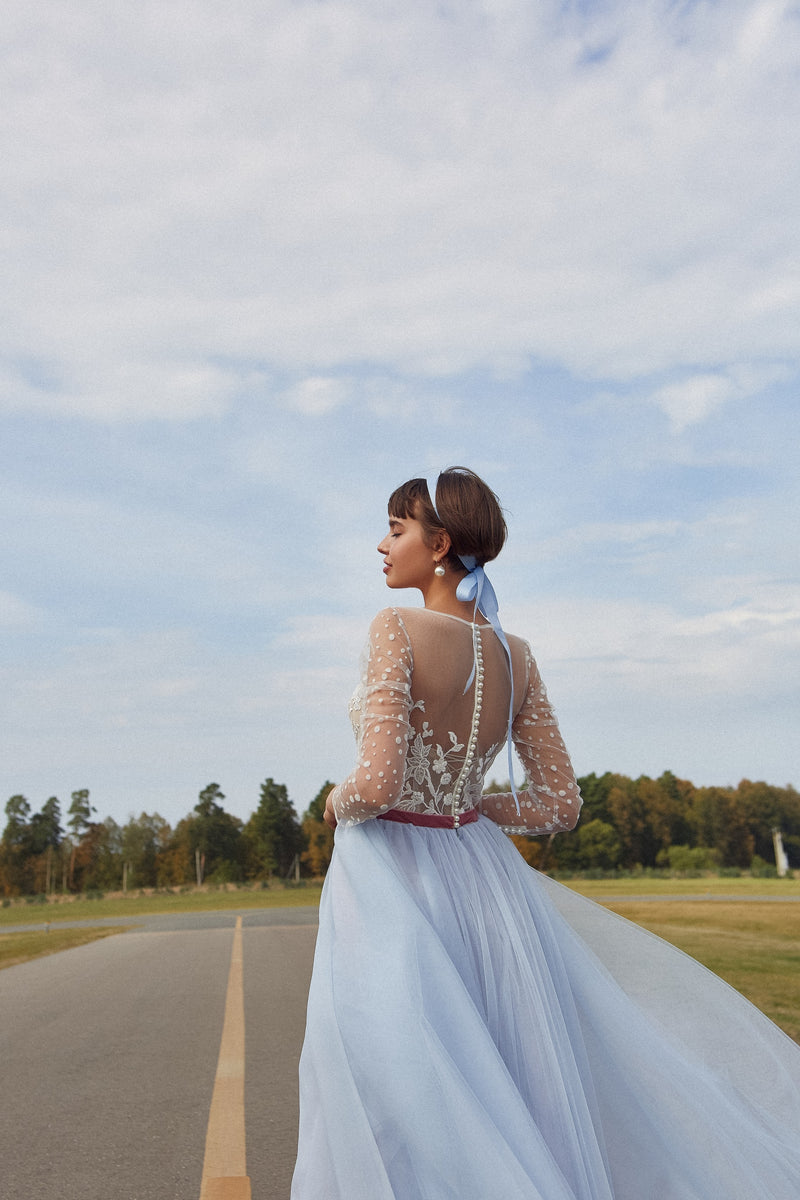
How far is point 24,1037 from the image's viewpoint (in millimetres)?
8055

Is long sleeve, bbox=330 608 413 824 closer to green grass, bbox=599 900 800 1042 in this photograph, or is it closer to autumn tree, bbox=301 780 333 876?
green grass, bbox=599 900 800 1042

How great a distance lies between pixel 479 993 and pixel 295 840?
283 ft

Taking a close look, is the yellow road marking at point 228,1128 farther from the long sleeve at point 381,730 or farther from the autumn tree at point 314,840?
the autumn tree at point 314,840

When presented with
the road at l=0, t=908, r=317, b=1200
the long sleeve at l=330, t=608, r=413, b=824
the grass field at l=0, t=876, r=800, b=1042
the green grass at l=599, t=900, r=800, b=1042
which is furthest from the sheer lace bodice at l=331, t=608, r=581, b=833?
the grass field at l=0, t=876, r=800, b=1042

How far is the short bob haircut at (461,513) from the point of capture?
2.88 meters

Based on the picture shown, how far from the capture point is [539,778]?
10.5 ft

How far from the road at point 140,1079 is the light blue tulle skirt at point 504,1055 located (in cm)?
174

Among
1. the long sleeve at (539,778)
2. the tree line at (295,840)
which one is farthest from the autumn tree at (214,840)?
the long sleeve at (539,778)

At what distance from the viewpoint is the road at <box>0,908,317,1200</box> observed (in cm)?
412

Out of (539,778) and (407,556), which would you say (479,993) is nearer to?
(539,778)

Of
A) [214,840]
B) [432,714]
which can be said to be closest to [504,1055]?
[432,714]

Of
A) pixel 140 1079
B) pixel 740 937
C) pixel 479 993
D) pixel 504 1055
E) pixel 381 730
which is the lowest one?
pixel 740 937

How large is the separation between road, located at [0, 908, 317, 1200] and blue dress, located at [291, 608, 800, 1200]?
1745mm

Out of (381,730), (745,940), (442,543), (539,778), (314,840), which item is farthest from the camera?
(314,840)
